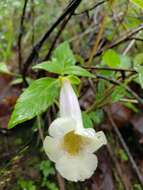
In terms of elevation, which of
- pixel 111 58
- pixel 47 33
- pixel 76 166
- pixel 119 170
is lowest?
pixel 119 170

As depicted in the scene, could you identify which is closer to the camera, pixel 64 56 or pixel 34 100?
pixel 34 100

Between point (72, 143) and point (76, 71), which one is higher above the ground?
point (76, 71)

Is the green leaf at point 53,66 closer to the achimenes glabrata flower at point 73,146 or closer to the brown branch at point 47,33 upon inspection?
the achimenes glabrata flower at point 73,146

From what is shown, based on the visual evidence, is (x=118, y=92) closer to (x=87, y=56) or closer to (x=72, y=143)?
(x=72, y=143)

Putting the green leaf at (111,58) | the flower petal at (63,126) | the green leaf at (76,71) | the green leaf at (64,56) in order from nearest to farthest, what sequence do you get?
the flower petal at (63,126) → the green leaf at (76,71) → the green leaf at (64,56) → the green leaf at (111,58)

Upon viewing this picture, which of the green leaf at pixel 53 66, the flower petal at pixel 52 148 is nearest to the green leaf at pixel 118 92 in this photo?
the green leaf at pixel 53 66

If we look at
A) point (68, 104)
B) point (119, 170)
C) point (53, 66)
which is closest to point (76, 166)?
point (68, 104)

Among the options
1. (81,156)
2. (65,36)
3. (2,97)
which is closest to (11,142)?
(2,97)

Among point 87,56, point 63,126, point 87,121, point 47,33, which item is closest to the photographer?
point 63,126
